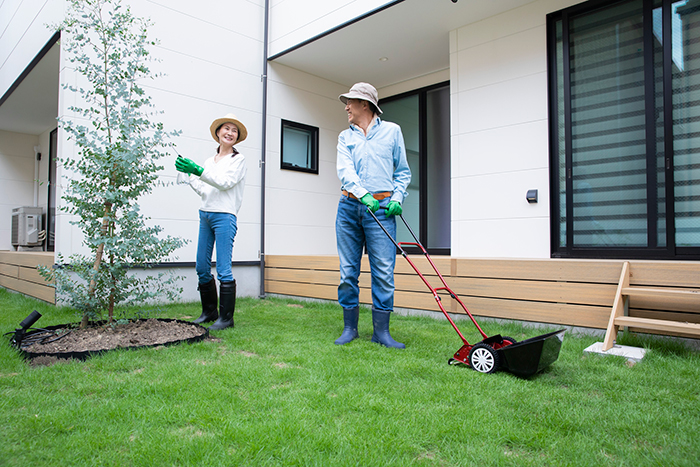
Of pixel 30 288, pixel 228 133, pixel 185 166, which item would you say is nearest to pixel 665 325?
pixel 185 166

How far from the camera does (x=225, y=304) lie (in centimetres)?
338

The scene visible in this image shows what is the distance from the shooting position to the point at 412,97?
6305 mm

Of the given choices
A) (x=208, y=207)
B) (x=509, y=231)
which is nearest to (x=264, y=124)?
(x=208, y=207)

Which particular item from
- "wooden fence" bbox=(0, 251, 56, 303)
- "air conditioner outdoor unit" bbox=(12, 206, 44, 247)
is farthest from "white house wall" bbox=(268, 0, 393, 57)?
"air conditioner outdoor unit" bbox=(12, 206, 44, 247)

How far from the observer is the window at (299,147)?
6.11 metres

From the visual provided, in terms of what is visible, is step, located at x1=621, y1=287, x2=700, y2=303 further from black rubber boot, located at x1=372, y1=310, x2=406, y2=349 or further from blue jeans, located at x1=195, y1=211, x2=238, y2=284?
blue jeans, located at x1=195, y1=211, x2=238, y2=284

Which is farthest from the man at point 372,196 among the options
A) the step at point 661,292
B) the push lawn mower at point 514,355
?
the step at point 661,292

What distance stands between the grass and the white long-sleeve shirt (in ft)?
3.65

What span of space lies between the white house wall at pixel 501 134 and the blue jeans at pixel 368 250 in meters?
1.84

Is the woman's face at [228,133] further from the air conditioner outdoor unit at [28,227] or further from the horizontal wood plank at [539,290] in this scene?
the air conditioner outdoor unit at [28,227]

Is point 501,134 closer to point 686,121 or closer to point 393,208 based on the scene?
point 686,121

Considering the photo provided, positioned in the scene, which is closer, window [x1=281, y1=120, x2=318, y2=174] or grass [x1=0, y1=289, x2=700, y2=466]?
grass [x1=0, y1=289, x2=700, y2=466]

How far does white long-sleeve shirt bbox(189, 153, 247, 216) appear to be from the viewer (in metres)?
3.31

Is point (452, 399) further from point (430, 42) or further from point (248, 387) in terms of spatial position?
point (430, 42)
